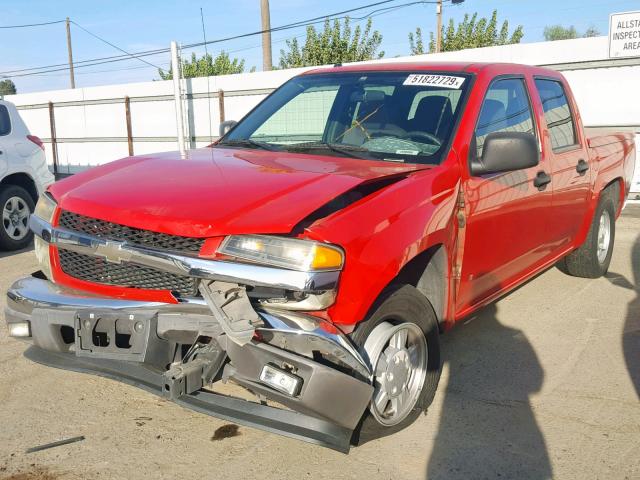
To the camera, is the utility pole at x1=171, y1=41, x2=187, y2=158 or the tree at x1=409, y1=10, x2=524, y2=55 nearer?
the utility pole at x1=171, y1=41, x2=187, y2=158

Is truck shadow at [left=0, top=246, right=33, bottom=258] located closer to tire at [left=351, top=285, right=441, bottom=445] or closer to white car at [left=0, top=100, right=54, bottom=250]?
white car at [left=0, top=100, right=54, bottom=250]

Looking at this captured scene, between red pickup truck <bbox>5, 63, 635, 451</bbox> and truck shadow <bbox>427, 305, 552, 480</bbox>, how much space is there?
0.95ft

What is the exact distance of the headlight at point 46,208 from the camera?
127 inches

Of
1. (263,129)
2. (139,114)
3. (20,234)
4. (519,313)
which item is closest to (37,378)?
(263,129)

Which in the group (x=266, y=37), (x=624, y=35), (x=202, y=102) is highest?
(x=266, y=37)

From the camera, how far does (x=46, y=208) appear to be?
10.8ft

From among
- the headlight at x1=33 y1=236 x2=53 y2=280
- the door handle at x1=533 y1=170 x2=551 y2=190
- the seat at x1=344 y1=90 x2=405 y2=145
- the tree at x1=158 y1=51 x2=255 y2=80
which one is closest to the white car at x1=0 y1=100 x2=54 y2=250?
the headlight at x1=33 y1=236 x2=53 y2=280

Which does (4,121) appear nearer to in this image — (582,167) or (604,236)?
(582,167)

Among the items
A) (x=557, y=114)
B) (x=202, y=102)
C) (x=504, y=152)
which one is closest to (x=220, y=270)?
(x=504, y=152)

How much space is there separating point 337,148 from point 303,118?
991 millimetres

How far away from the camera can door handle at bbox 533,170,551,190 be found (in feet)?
14.0

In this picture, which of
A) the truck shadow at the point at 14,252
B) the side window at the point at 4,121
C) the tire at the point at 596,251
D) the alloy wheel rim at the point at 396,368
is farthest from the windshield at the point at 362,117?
the side window at the point at 4,121

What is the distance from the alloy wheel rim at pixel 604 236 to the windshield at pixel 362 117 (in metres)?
2.80

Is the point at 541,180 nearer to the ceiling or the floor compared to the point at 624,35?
nearer to the floor
